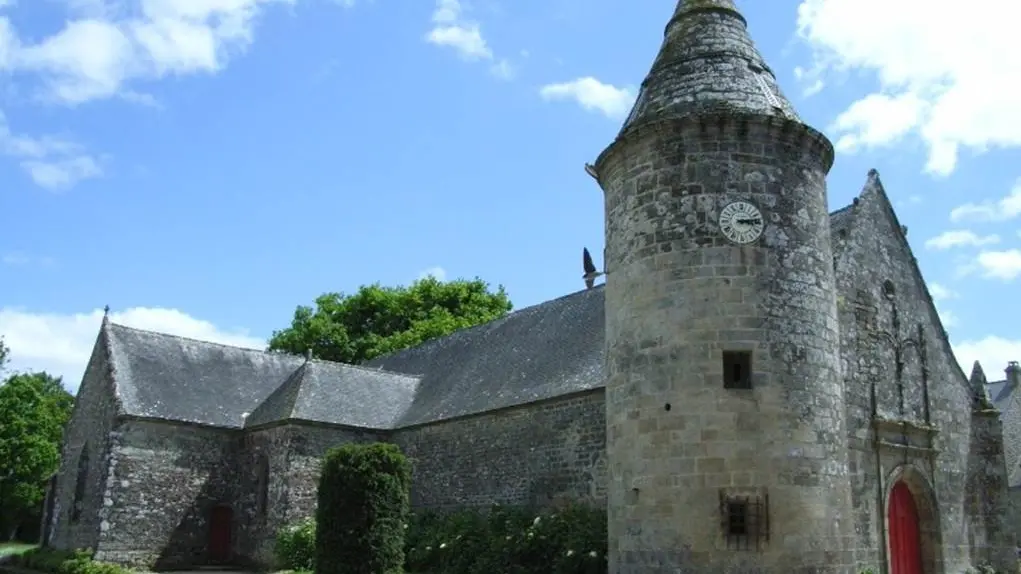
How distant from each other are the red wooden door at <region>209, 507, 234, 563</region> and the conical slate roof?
17289 mm

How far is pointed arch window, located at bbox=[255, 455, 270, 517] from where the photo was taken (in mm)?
23480

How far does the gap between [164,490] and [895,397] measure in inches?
724

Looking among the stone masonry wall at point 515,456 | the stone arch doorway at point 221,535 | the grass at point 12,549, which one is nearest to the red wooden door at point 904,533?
A: the stone masonry wall at point 515,456

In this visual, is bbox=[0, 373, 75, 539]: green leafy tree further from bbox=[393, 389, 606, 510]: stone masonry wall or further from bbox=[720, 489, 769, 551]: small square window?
bbox=[720, 489, 769, 551]: small square window

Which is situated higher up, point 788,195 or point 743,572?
point 788,195

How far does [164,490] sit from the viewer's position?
76.4 ft

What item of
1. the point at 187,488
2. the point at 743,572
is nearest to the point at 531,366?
the point at 187,488

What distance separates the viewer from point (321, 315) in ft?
137

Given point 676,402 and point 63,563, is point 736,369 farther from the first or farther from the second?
point 63,563

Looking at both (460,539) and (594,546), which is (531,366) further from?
(594,546)

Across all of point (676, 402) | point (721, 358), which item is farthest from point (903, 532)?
point (676, 402)

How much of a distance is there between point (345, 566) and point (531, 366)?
27.4ft

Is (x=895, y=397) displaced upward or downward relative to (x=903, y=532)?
upward

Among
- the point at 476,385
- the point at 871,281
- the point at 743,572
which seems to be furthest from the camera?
the point at 476,385
